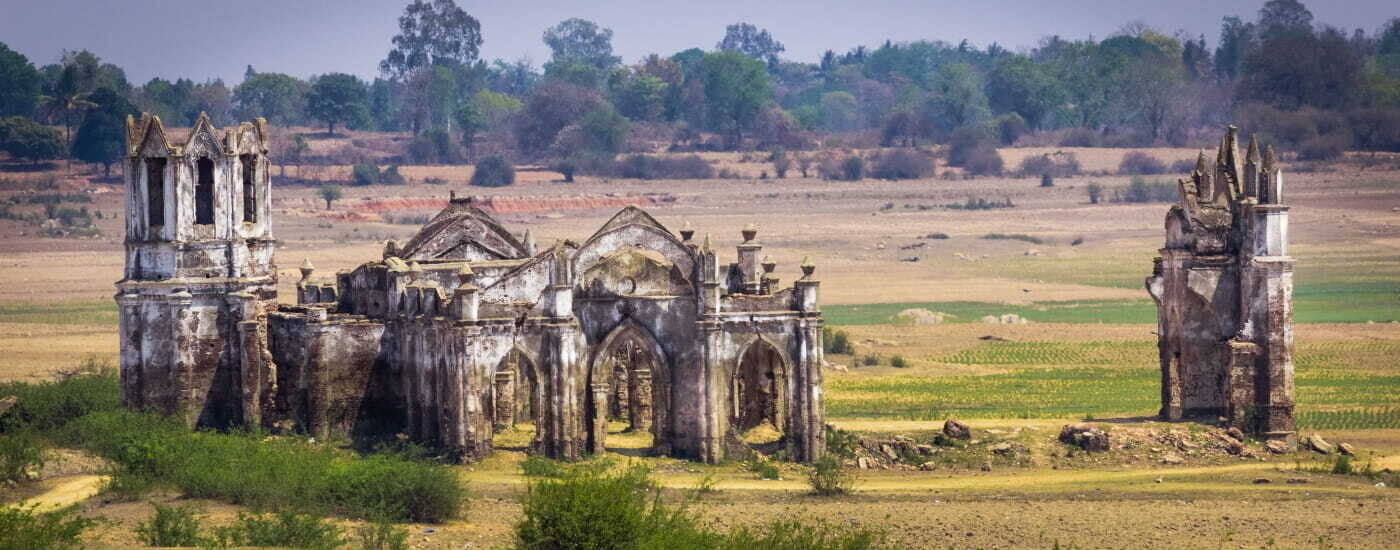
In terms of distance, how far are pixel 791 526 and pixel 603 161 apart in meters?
91.1

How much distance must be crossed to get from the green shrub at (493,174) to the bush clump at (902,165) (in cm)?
1856

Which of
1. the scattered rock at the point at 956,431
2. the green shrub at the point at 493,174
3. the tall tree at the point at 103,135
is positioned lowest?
the scattered rock at the point at 956,431

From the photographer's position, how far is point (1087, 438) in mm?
46781

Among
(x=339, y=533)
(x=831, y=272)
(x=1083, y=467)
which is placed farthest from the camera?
(x=831, y=272)

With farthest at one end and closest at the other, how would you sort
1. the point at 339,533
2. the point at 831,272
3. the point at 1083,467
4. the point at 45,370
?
the point at 831,272
the point at 45,370
the point at 1083,467
the point at 339,533

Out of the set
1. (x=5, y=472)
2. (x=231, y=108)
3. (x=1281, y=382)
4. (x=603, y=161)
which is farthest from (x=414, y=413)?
(x=231, y=108)

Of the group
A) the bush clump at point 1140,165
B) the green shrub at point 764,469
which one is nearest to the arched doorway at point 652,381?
the green shrub at point 764,469

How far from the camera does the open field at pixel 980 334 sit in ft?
133

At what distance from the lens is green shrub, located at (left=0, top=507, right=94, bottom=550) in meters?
32.4

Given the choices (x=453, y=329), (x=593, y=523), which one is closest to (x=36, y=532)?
(x=593, y=523)

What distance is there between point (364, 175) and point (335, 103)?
86.8 ft

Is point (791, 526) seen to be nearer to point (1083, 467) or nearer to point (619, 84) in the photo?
point (1083, 467)

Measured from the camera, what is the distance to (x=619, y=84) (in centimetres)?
15850

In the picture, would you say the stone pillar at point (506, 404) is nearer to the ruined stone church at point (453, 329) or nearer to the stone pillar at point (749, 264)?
the ruined stone church at point (453, 329)
